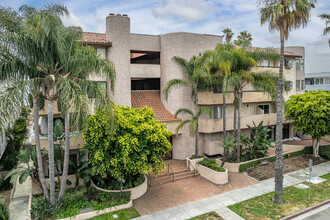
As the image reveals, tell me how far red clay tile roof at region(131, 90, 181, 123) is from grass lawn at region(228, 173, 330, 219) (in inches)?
369

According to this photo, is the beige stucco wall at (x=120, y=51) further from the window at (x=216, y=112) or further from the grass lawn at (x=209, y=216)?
the grass lawn at (x=209, y=216)

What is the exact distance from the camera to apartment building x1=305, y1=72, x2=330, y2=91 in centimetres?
4928

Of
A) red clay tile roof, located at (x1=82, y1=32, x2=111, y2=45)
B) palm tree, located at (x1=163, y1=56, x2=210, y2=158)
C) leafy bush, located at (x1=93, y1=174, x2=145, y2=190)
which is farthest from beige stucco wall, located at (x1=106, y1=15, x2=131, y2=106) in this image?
leafy bush, located at (x1=93, y1=174, x2=145, y2=190)

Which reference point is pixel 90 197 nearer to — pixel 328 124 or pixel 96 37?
pixel 96 37

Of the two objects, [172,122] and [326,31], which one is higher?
[326,31]

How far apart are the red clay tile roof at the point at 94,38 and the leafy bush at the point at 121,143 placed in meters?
7.21

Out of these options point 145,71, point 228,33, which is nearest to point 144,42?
point 145,71

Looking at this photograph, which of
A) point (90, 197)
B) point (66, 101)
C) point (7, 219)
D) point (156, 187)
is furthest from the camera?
point (156, 187)

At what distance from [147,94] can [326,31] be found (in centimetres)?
1888

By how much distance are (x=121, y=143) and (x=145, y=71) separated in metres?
10.2

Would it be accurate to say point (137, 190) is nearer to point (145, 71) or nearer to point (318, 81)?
point (145, 71)

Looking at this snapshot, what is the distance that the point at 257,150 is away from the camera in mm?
21203

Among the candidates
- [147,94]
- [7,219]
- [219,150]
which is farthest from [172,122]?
[7,219]

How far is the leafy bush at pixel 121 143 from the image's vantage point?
13.2 m
